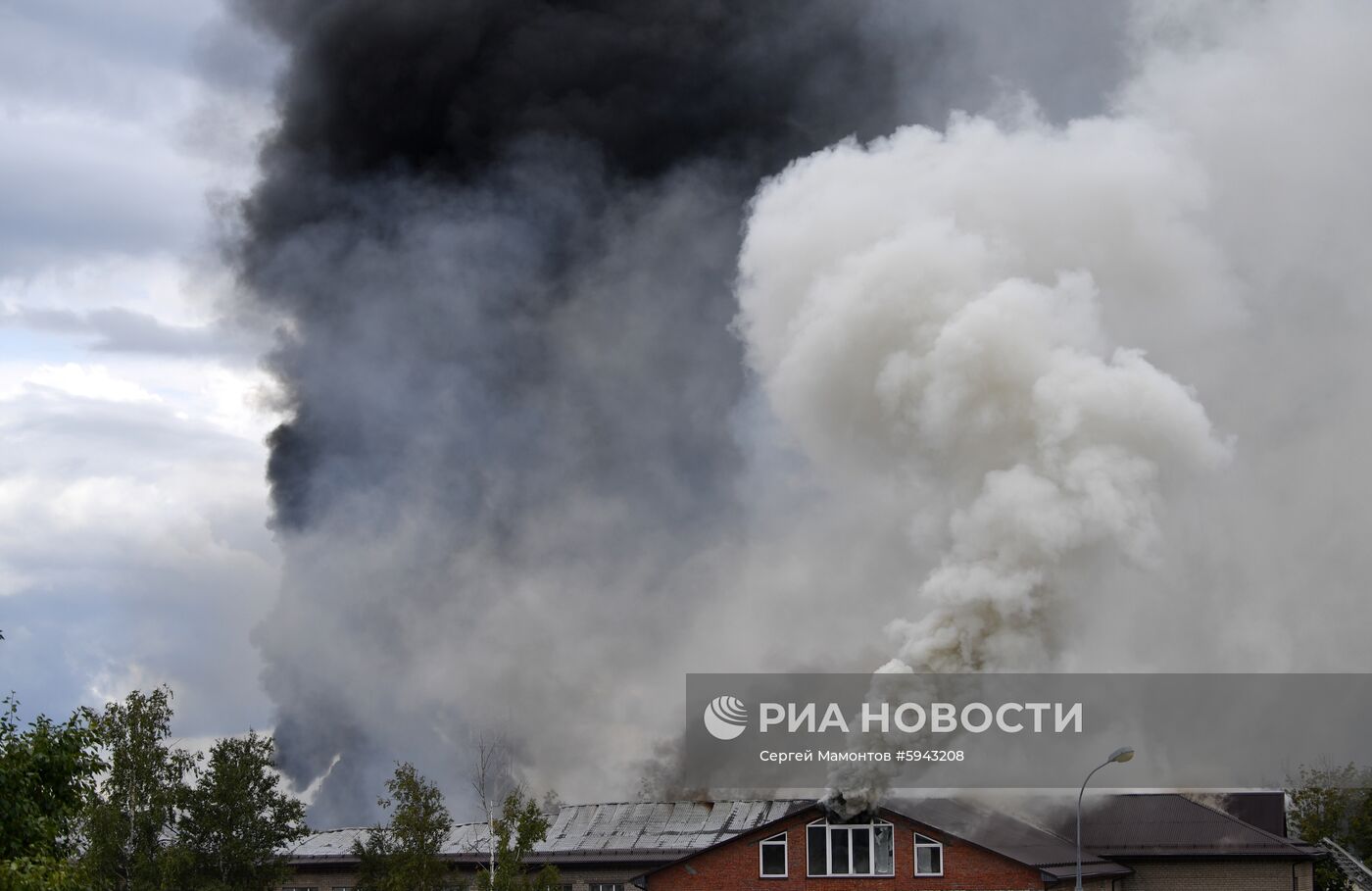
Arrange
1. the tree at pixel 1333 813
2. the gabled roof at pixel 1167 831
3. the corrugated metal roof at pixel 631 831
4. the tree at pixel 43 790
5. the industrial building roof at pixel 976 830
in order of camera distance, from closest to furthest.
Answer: the tree at pixel 43 790 < the industrial building roof at pixel 976 830 < the gabled roof at pixel 1167 831 < the corrugated metal roof at pixel 631 831 < the tree at pixel 1333 813

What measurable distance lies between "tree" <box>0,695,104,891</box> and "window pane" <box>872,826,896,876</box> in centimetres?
2760

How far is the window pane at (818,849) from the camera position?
43.8 meters

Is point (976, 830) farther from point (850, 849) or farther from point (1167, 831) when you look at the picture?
point (1167, 831)

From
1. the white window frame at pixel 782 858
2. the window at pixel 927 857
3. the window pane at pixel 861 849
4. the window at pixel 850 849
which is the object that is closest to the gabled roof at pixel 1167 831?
the window at pixel 927 857

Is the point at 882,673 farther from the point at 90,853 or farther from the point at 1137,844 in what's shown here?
the point at 90,853

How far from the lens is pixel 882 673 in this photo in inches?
1657

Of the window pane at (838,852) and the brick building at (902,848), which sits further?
the window pane at (838,852)

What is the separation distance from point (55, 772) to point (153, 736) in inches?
830

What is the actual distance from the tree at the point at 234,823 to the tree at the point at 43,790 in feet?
60.6

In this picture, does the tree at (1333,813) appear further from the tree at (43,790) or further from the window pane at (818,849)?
the tree at (43,790)

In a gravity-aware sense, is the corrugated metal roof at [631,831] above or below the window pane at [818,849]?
above

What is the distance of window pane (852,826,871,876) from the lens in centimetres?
4369

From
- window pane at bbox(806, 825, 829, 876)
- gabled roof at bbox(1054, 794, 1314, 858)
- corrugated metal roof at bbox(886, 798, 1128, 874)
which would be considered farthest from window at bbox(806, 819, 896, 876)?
gabled roof at bbox(1054, 794, 1314, 858)

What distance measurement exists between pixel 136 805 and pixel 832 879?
1980 centimetres
